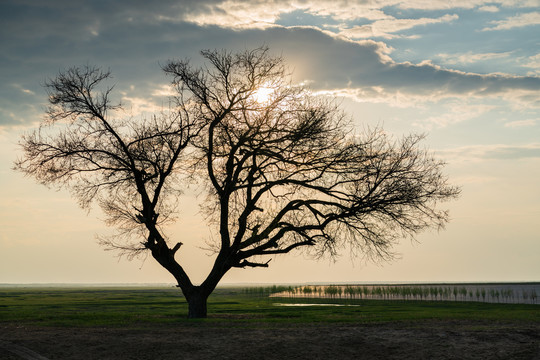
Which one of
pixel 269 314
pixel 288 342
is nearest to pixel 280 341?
pixel 288 342

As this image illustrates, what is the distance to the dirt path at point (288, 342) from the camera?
1703 cm

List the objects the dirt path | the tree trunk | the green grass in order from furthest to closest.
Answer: the tree trunk → the green grass → the dirt path

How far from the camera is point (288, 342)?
1850 centimetres

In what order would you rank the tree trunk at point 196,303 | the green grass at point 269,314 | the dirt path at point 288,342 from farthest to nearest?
the tree trunk at point 196,303, the green grass at point 269,314, the dirt path at point 288,342

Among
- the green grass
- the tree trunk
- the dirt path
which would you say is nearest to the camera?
the dirt path

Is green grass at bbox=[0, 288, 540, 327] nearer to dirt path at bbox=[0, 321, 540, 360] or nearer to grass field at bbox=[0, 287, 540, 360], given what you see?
grass field at bbox=[0, 287, 540, 360]

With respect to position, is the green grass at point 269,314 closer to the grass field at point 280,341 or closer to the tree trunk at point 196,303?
the tree trunk at point 196,303

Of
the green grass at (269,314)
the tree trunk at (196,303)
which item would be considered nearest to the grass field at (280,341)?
the green grass at (269,314)

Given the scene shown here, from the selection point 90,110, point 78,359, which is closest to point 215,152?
point 90,110

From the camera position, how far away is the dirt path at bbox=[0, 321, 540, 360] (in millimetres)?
17031

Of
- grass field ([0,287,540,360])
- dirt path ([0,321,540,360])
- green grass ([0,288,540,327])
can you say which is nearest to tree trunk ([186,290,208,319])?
green grass ([0,288,540,327])

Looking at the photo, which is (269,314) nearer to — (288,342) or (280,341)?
(280,341)

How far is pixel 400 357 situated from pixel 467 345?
8.96 feet

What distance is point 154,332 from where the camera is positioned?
69.3 ft
